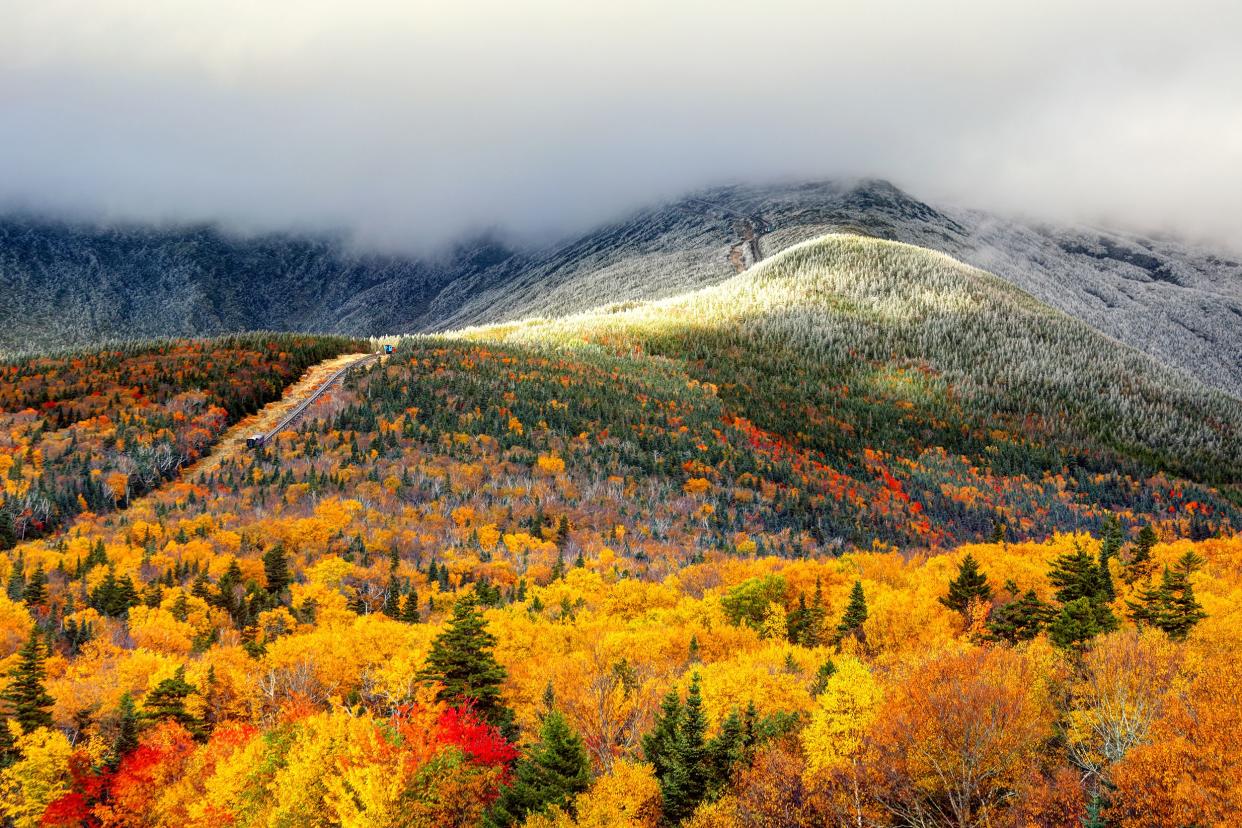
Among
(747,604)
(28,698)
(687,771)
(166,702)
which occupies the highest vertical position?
(28,698)

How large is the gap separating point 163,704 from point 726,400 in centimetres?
13155

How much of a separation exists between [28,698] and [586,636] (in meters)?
39.3

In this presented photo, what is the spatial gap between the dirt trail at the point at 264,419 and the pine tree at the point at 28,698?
48703mm

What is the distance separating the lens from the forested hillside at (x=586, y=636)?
40656 mm

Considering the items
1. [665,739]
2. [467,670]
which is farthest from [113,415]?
[665,739]

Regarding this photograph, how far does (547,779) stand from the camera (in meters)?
38.8

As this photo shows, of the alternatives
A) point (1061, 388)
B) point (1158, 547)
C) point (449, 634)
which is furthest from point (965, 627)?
point (1061, 388)

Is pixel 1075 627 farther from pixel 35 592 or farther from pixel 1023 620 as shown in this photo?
pixel 35 592

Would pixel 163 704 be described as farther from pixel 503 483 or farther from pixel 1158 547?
pixel 1158 547

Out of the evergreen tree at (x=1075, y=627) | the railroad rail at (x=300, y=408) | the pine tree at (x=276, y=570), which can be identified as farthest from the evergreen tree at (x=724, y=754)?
the railroad rail at (x=300, y=408)

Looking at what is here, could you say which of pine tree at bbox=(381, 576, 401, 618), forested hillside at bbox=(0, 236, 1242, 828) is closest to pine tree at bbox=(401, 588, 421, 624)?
forested hillside at bbox=(0, 236, 1242, 828)

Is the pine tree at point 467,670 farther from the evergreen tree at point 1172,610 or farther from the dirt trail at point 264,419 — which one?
the dirt trail at point 264,419

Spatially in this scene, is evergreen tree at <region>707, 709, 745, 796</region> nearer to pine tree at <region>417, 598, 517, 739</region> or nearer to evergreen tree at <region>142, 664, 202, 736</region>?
pine tree at <region>417, 598, 517, 739</region>

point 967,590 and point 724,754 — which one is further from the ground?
point 724,754
